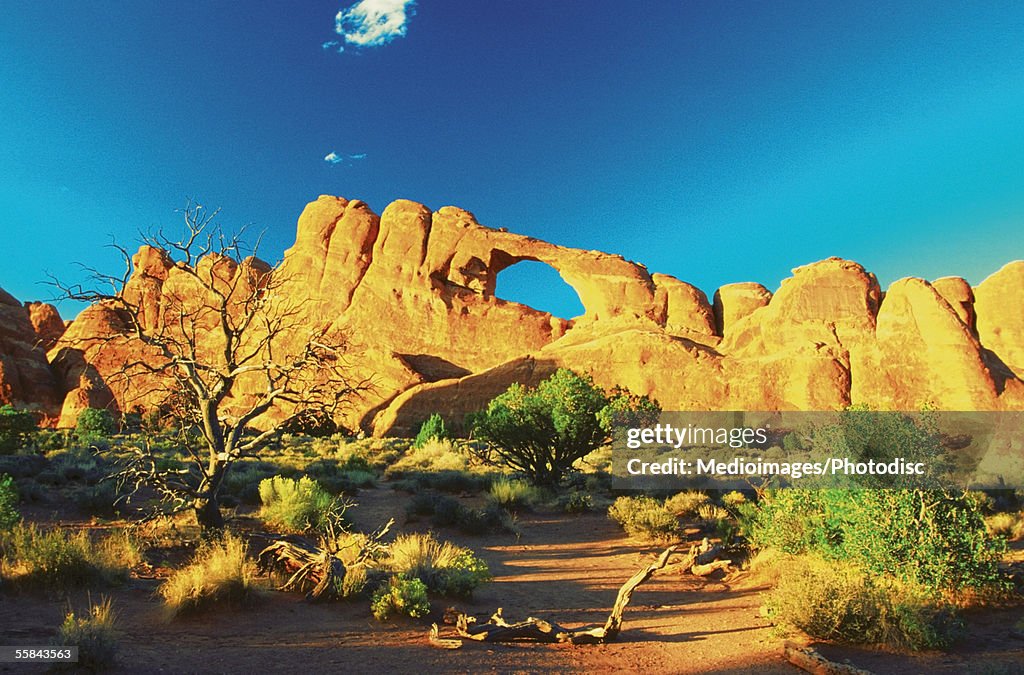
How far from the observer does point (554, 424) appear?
65.3 ft

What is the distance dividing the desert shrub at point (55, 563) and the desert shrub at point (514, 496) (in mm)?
10406

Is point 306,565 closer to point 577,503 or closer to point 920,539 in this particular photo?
point 920,539

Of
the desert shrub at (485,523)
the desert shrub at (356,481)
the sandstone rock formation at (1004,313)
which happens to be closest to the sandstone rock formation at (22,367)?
the desert shrub at (356,481)

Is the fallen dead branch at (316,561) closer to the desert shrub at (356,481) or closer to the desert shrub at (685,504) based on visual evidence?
the desert shrub at (685,504)

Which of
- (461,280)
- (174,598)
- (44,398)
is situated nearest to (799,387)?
(461,280)

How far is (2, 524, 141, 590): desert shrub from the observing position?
7.36m

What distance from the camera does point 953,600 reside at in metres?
7.70

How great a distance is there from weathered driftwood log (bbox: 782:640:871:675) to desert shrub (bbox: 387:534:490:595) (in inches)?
168

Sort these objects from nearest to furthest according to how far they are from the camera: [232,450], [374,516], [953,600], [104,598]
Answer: [104,598] → [953,600] → [232,450] → [374,516]

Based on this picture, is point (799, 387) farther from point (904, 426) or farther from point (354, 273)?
point (354, 273)

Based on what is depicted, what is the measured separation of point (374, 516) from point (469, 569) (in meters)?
7.26

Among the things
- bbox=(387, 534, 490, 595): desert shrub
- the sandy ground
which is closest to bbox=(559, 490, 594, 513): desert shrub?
the sandy ground

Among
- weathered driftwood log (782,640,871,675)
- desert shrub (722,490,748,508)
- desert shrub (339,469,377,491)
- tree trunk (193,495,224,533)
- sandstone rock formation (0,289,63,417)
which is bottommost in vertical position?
weathered driftwood log (782,640,871,675)

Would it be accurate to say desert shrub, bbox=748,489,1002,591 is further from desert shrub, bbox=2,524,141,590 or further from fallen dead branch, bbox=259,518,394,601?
desert shrub, bbox=2,524,141,590
